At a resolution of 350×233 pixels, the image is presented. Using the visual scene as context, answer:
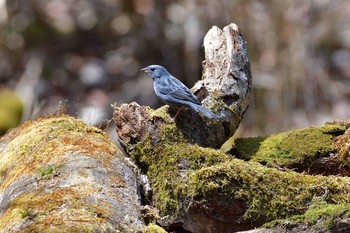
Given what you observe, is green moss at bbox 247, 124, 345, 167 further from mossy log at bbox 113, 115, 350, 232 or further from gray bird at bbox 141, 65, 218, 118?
mossy log at bbox 113, 115, 350, 232

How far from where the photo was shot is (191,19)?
10961 millimetres

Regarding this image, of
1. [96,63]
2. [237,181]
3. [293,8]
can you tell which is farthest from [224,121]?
[96,63]

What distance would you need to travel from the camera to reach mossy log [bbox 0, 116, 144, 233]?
3660mm

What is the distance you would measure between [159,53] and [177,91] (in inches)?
253

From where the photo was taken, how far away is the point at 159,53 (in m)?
11.2

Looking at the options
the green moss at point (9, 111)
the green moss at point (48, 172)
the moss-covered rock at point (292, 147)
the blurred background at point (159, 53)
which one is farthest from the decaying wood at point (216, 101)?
the green moss at point (9, 111)

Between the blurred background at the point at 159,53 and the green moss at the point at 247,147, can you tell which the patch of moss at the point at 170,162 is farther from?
the blurred background at the point at 159,53

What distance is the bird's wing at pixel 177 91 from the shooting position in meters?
4.77

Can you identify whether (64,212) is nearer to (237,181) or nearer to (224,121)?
(237,181)

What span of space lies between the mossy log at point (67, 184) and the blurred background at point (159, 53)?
438cm

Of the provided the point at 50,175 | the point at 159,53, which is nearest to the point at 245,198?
the point at 50,175

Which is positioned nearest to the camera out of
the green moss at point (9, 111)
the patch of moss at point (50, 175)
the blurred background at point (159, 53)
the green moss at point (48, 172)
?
the patch of moss at point (50, 175)

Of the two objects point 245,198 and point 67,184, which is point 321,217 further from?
point 67,184

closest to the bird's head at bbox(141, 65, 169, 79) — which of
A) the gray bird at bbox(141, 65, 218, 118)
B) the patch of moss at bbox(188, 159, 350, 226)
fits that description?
the gray bird at bbox(141, 65, 218, 118)
